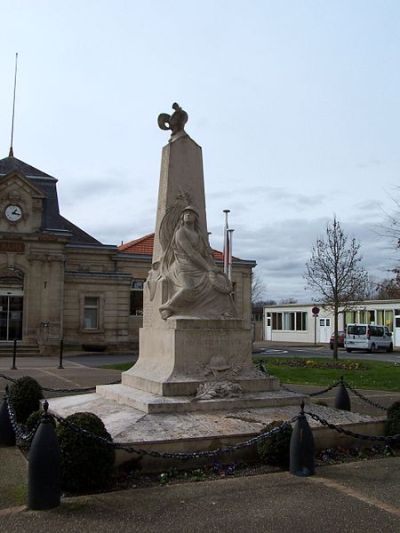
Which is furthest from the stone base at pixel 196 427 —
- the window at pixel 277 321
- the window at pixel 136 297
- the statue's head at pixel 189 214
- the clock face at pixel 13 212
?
the window at pixel 277 321

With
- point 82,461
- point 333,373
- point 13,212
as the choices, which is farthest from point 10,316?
point 82,461

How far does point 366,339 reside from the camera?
39281 millimetres

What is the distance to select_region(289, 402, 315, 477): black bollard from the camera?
22.6ft

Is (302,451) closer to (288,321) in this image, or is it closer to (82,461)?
(82,461)

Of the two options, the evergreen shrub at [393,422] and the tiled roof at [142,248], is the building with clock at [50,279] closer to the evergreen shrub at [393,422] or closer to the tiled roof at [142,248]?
the tiled roof at [142,248]

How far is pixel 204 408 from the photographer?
8508mm

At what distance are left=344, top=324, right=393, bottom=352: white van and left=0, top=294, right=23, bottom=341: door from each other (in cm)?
2094

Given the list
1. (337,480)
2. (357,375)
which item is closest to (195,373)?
(337,480)

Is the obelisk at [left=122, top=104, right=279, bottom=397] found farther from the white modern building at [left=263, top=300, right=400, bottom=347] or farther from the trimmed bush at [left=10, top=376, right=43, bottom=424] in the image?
the white modern building at [left=263, top=300, right=400, bottom=347]

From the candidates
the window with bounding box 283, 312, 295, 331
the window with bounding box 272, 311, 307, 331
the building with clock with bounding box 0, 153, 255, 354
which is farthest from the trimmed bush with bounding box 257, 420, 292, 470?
the window with bounding box 283, 312, 295, 331

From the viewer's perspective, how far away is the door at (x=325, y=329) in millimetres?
52500

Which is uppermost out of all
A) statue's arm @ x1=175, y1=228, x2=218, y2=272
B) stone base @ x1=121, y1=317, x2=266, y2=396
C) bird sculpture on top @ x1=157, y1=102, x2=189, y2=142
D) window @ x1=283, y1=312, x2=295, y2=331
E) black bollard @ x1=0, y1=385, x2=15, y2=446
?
bird sculpture on top @ x1=157, y1=102, x2=189, y2=142

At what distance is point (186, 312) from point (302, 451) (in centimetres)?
340

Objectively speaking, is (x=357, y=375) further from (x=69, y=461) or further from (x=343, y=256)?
(x=69, y=461)
